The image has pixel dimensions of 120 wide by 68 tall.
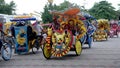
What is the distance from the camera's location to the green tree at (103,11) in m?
85.8

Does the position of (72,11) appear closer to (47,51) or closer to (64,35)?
(64,35)

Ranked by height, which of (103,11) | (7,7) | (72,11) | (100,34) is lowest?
(100,34)

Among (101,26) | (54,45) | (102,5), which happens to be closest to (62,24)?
(54,45)

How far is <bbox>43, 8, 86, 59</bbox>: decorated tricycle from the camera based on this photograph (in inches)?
599

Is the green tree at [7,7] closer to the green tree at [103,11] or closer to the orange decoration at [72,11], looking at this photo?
the green tree at [103,11]

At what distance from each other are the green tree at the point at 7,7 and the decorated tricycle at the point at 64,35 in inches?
2223

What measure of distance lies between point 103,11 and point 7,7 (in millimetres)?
22958

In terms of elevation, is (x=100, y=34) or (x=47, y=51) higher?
(x=47, y=51)

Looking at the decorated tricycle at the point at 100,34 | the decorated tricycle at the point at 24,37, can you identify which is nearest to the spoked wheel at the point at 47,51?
the decorated tricycle at the point at 24,37

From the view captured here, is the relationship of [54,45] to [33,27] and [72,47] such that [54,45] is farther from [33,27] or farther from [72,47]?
[33,27]

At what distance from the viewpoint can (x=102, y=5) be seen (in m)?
86.9

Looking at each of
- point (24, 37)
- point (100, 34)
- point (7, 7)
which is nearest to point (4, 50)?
point (24, 37)

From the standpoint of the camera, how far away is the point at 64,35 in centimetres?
1539

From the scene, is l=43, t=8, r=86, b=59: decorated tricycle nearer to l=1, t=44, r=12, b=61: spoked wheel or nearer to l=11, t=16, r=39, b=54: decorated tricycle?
l=1, t=44, r=12, b=61: spoked wheel
